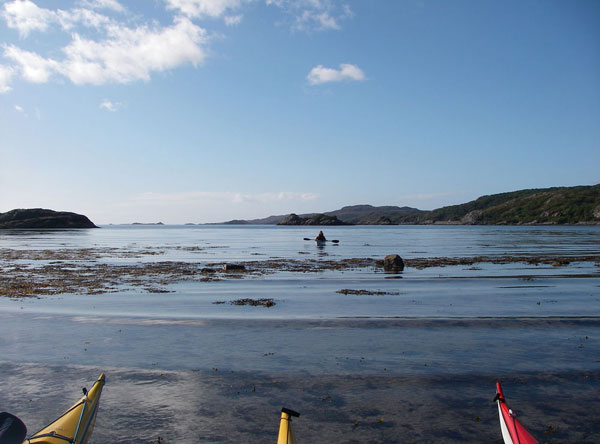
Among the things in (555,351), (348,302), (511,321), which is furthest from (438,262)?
(555,351)

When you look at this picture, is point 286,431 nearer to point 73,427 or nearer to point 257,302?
point 73,427

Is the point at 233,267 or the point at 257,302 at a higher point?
the point at 233,267

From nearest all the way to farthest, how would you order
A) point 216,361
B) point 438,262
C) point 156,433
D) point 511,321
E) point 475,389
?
point 156,433 → point 475,389 → point 216,361 → point 511,321 → point 438,262

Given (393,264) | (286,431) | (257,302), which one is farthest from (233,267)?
(286,431)

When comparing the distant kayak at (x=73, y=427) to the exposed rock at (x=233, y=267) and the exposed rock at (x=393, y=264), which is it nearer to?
the exposed rock at (x=233, y=267)

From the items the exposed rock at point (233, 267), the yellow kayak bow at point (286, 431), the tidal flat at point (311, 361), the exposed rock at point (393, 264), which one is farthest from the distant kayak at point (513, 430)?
the exposed rock at point (233, 267)

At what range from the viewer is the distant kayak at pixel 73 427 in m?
5.79

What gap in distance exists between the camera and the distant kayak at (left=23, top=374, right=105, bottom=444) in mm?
5793

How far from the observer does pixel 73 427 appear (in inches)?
243

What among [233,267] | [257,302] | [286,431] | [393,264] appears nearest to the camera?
[286,431]

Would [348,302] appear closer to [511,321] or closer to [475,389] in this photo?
[511,321]

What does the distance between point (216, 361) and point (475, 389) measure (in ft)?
20.1

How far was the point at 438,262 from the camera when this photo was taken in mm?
41406

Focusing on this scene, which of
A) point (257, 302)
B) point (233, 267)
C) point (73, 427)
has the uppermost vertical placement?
point (73, 427)
